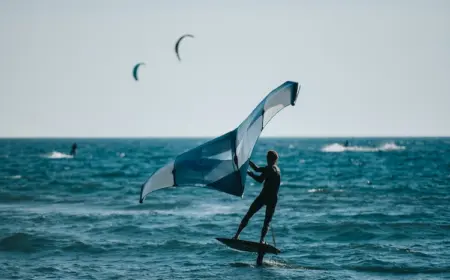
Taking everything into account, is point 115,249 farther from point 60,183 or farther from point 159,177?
point 60,183

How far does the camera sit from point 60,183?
37.5 meters

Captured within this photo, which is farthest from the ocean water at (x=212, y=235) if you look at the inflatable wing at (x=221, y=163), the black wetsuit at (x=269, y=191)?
the inflatable wing at (x=221, y=163)

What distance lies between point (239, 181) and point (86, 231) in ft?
30.0

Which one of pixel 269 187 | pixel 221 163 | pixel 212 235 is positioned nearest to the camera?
pixel 221 163

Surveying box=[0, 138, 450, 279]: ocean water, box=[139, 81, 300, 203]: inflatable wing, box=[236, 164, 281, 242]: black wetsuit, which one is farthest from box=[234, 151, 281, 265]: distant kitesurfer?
box=[0, 138, 450, 279]: ocean water

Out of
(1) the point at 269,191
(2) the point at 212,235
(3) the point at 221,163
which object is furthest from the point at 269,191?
(2) the point at 212,235

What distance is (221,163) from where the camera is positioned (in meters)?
10.3

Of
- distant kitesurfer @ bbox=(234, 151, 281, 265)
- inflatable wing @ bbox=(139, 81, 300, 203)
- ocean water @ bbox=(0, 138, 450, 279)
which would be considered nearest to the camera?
inflatable wing @ bbox=(139, 81, 300, 203)

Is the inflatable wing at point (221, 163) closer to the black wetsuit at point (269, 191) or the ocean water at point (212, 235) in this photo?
the black wetsuit at point (269, 191)

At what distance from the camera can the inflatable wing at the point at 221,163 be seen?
10.1 m

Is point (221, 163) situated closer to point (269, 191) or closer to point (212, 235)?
point (269, 191)

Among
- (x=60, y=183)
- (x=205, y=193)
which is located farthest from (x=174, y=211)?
(x=60, y=183)

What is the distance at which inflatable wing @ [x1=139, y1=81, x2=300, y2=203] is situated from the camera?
33.1ft

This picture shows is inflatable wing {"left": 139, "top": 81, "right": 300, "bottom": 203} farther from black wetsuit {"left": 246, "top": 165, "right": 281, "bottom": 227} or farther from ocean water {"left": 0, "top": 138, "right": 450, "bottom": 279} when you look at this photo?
ocean water {"left": 0, "top": 138, "right": 450, "bottom": 279}
